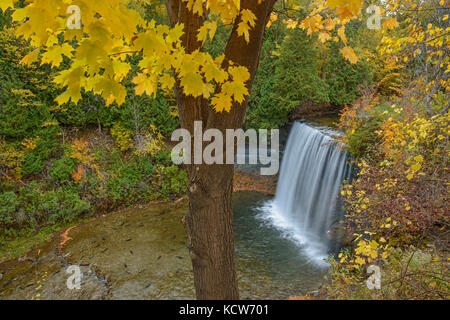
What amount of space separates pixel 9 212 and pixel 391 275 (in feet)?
30.2

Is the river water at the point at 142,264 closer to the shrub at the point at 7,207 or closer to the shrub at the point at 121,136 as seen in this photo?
the shrub at the point at 7,207

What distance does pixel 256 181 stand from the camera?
1170 centimetres

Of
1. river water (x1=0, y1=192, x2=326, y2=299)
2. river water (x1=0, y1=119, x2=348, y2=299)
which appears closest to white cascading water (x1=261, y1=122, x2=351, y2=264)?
river water (x1=0, y1=119, x2=348, y2=299)

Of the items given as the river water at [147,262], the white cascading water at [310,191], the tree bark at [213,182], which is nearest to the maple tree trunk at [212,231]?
the tree bark at [213,182]

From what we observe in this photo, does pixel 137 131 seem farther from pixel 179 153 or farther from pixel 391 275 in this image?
pixel 391 275

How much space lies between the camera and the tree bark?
1.83 meters

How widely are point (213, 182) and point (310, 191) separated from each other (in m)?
7.57

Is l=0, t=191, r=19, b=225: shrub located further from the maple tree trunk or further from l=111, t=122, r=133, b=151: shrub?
the maple tree trunk

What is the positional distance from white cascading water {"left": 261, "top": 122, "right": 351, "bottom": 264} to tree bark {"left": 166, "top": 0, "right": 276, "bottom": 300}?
5.18 metres

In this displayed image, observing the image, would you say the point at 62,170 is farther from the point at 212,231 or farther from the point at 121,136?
the point at 212,231

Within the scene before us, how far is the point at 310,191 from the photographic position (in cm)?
885

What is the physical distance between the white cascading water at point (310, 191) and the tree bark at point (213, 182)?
17.0 feet

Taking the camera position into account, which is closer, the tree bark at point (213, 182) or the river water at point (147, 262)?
the tree bark at point (213, 182)

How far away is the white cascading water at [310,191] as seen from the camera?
753 centimetres
